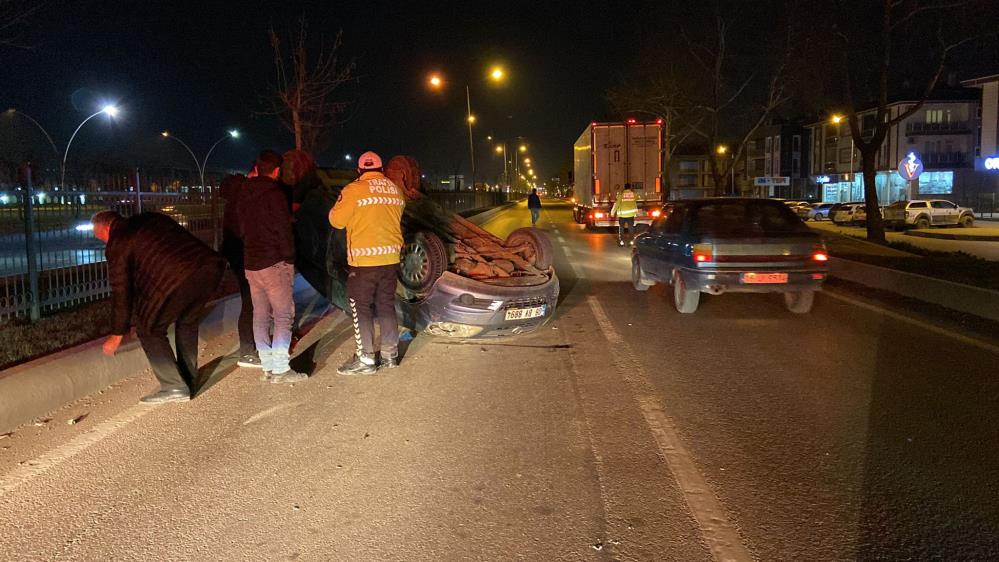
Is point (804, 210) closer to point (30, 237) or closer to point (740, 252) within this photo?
point (740, 252)

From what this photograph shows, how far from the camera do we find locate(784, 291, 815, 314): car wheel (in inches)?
384

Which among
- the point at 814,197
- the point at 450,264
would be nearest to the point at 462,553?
the point at 450,264

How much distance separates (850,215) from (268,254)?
133ft

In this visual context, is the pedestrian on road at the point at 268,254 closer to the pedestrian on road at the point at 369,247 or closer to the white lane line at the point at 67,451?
the pedestrian on road at the point at 369,247

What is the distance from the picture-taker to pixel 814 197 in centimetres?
7625

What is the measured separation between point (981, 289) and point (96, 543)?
10.1 m

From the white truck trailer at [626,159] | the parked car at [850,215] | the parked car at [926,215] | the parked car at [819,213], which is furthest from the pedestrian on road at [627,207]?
the parked car at [819,213]

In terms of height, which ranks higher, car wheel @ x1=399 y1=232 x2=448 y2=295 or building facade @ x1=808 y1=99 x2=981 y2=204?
building facade @ x1=808 y1=99 x2=981 y2=204

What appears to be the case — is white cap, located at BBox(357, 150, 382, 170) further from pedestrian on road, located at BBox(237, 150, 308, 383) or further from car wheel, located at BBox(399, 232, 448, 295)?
car wheel, located at BBox(399, 232, 448, 295)

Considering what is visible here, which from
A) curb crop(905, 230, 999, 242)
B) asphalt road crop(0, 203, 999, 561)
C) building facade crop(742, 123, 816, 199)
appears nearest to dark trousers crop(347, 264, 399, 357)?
asphalt road crop(0, 203, 999, 561)

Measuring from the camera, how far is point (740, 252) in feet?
29.9

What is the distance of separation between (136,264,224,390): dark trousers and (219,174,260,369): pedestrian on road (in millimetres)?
862

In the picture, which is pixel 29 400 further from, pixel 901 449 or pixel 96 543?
pixel 901 449

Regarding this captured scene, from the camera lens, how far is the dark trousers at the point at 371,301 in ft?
21.2
